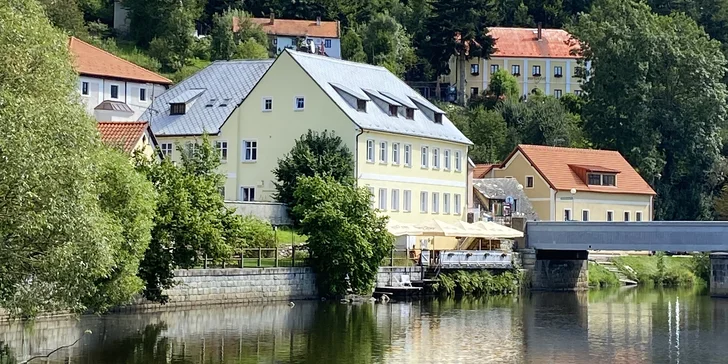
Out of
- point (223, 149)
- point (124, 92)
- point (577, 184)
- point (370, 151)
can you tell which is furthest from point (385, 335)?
point (124, 92)

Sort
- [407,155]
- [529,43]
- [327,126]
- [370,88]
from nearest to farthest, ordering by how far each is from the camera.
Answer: [327,126] < [407,155] < [370,88] < [529,43]

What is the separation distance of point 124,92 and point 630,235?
3582 centimetres

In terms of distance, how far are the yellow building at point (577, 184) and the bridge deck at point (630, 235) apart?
466 inches

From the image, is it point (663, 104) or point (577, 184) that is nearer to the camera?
point (577, 184)

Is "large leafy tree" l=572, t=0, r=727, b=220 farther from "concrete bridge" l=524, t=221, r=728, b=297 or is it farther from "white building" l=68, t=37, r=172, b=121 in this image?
"white building" l=68, t=37, r=172, b=121

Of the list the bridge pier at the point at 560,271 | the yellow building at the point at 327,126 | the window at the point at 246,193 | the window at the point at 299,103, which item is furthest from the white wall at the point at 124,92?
the bridge pier at the point at 560,271

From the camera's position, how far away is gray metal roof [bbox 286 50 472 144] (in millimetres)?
70438

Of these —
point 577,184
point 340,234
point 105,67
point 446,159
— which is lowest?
point 340,234

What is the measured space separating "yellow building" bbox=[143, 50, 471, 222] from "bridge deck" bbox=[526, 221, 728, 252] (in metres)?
6.39

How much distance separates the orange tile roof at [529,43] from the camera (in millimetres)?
133500

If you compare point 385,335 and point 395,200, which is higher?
point 395,200

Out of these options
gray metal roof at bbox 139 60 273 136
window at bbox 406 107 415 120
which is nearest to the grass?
window at bbox 406 107 415 120

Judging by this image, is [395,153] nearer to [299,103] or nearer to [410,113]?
[410,113]

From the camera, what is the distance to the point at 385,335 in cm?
4519
